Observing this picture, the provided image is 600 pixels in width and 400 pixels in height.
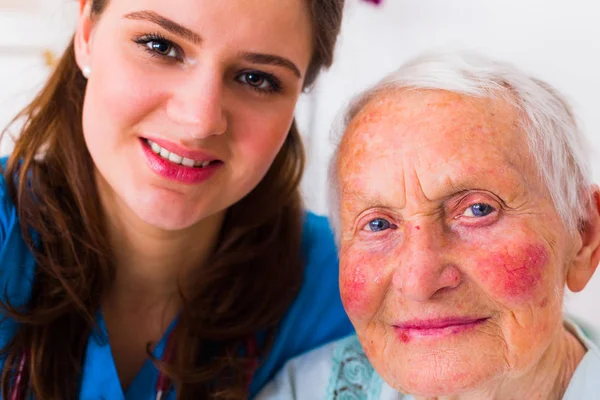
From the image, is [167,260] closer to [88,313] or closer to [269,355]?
[88,313]

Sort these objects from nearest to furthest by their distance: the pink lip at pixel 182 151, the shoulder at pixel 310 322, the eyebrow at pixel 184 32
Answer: the eyebrow at pixel 184 32 < the pink lip at pixel 182 151 < the shoulder at pixel 310 322

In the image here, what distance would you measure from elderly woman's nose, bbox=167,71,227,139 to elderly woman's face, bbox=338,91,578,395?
32 cm

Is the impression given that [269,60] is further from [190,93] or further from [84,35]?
[84,35]

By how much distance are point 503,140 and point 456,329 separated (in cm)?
35

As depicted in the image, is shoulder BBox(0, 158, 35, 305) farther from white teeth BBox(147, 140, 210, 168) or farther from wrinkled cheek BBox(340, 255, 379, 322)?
wrinkled cheek BBox(340, 255, 379, 322)

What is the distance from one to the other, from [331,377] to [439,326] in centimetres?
39

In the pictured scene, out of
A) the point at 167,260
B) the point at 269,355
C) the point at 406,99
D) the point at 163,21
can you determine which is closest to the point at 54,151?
the point at 167,260

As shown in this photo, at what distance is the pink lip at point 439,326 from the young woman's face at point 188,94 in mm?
490

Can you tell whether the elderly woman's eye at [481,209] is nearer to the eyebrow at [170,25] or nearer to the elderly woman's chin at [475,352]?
the elderly woman's chin at [475,352]

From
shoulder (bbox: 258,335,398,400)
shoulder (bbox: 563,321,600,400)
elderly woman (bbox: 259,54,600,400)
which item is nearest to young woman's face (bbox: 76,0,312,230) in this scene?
elderly woman (bbox: 259,54,600,400)

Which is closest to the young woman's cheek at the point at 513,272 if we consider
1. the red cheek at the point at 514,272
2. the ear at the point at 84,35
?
the red cheek at the point at 514,272

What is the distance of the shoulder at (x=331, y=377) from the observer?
150 centimetres

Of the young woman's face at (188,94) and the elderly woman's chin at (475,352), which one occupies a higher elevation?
the young woman's face at (188,94)

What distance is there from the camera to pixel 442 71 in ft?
4.14
